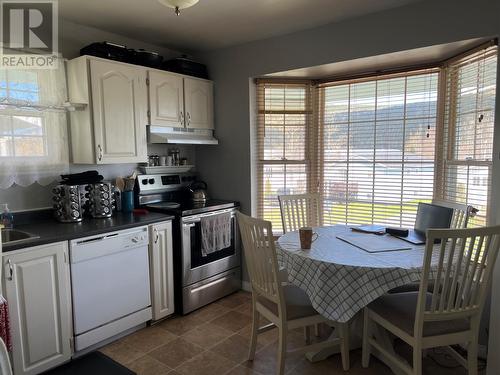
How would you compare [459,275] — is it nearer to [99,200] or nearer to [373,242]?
→ [373,242]

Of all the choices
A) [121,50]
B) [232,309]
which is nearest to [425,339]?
[232,309]

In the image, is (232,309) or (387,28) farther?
(232,309)

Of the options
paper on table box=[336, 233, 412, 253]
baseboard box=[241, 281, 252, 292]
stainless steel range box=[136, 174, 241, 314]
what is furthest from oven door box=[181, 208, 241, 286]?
paper on table box=[336, 233, 412, 253]

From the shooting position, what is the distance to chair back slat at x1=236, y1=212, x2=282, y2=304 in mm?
1950

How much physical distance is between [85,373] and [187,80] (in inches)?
99.0

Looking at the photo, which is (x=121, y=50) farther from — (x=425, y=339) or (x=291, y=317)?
(x=425, y=339)

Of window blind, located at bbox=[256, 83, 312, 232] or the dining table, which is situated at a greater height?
window blind, located at bbox=[256, 83, 312, 232]

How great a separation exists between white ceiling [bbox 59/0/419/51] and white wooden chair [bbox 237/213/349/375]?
157cm

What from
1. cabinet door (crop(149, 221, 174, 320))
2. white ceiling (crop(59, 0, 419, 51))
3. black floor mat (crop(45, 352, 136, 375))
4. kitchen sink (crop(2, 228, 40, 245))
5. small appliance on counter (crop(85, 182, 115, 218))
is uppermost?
white ceiling (crop(59, 0, 419, 51))

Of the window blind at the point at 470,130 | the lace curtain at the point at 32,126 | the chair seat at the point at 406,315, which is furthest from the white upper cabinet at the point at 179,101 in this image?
the chair seat at the point at 406,315

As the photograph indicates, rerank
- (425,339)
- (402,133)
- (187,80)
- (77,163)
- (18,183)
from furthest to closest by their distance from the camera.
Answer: (187,80), (402,133), (77,163), (18,183), (425,339)

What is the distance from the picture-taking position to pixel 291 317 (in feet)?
6.66

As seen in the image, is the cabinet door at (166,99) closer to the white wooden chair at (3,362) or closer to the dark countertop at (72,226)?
the dark countertop at (72,226)

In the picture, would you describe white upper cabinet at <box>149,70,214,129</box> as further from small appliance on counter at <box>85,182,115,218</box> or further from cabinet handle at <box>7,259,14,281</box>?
cabinet handle at <box>7,259,14,281</box>
